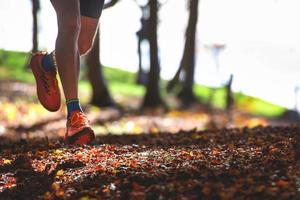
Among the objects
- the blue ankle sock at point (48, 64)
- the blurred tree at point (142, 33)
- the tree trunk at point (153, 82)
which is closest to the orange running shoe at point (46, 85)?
the blue ankle sock at point (48, 64)

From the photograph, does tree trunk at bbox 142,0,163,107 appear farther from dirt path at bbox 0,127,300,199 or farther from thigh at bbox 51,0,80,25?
thigh at bbox 51,0,80,25

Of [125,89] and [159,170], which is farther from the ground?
[159,170]

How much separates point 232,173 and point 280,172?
28 centimetres

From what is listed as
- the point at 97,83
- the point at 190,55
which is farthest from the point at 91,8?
the point at 190,55

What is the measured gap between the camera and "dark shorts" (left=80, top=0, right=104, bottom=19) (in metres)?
4.68

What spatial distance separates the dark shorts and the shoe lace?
3.52 ft

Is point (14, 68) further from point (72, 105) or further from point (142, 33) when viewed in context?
point (72, 105)

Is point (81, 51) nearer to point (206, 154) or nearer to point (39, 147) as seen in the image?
point (39, 147)

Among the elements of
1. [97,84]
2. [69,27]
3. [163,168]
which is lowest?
[97,84]

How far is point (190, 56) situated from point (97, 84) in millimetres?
5981

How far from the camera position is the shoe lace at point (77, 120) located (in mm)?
4057

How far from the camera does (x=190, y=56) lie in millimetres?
23766

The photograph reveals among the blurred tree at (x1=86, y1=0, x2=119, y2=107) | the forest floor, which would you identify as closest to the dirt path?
the forest floor

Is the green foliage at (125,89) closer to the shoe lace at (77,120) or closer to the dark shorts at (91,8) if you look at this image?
the dark shorts at (91,8)
